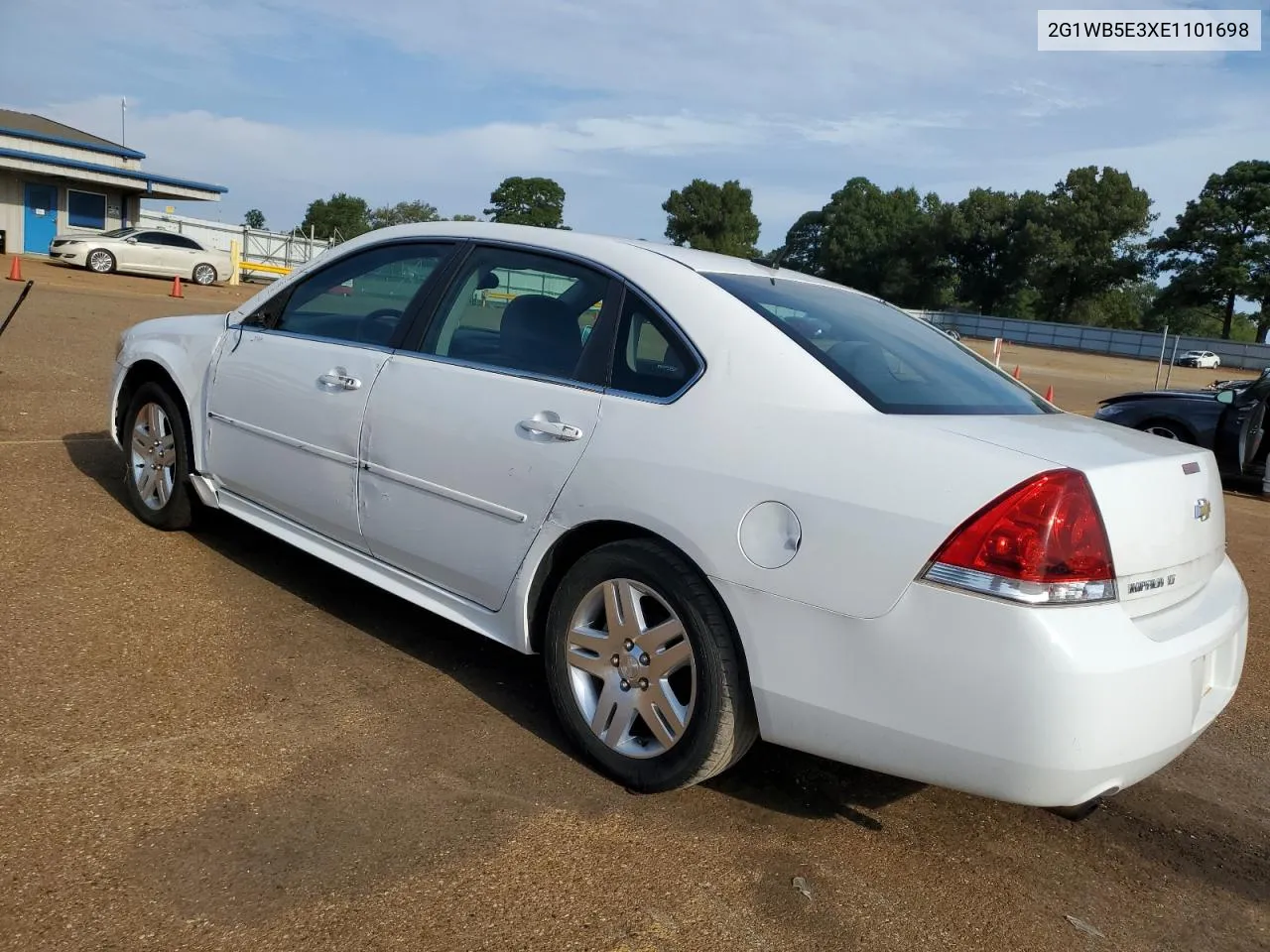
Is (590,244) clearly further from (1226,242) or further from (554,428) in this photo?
(1226,242)

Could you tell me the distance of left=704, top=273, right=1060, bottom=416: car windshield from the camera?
9.66ft

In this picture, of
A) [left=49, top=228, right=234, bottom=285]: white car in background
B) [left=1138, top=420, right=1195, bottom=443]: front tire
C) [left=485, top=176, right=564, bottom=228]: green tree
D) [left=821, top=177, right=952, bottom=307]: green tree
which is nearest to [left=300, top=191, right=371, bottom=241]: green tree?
[left=485, top=176, right=564, bottom=228]: green tree

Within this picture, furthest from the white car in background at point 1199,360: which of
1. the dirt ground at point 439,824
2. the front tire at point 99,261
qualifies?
the dirt ground at point 439,824

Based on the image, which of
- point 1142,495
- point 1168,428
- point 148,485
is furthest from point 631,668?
point 1168,428

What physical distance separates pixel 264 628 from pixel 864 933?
2510 mm

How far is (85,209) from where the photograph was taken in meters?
35.5

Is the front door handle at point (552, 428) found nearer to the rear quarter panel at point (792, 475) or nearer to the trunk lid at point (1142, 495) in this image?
the rear quarter panel at point (792, 475)

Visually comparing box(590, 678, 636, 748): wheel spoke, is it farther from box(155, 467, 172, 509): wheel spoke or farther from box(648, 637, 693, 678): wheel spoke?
box(155, 467, 172, 509): wheel spoke

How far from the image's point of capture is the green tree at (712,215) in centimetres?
9394

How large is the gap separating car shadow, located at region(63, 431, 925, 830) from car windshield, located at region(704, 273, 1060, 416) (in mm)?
1212

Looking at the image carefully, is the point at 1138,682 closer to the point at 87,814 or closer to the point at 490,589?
the point at 490,589

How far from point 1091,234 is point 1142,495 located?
3144 inches

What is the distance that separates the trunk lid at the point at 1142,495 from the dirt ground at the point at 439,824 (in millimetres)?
864

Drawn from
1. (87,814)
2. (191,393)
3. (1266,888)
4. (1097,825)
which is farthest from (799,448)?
(191,393)
